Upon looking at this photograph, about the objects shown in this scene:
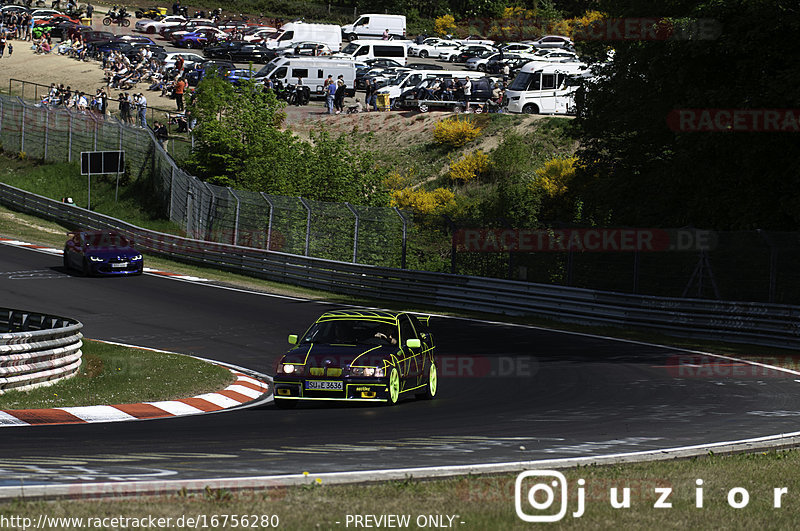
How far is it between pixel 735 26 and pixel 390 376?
15.3 m

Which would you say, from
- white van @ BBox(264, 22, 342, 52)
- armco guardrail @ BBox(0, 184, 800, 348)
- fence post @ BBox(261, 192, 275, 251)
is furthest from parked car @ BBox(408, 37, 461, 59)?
fence post @ BBox(261, 192, 275, 251)

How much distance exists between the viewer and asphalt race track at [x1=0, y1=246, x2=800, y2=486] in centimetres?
937

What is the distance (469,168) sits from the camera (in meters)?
50.9

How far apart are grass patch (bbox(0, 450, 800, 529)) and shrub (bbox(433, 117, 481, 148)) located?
4431 cm

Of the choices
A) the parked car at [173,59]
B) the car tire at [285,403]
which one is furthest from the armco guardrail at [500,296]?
the parked car at [173,59]

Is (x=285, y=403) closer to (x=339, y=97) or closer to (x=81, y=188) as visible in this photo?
(x=81, y=188)

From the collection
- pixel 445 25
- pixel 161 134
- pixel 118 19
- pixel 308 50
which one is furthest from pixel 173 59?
pixel 445 25

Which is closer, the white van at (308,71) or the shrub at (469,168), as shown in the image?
the shrub at (469,168)

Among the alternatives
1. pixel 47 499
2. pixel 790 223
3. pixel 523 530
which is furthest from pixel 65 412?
pixel 790 223

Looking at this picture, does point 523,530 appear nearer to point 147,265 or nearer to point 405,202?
point 147,265

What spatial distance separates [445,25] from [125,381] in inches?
3400

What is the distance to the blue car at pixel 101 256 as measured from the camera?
29.6 m

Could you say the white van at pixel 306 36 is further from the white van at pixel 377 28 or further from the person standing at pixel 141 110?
the person standing at pixel 141 110

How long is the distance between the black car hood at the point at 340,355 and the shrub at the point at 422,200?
108 feet
